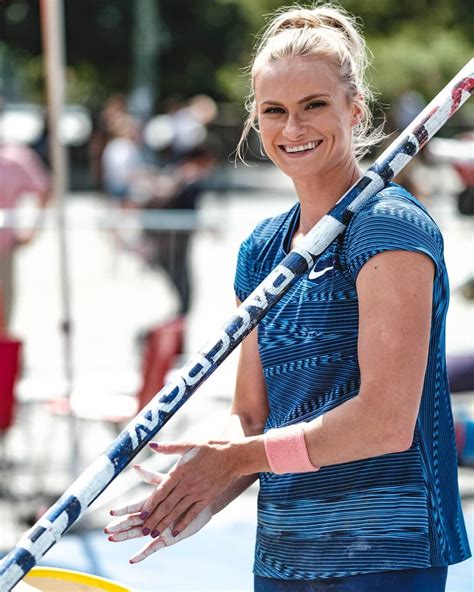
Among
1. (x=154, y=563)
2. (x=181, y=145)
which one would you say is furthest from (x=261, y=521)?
(x=181, y=145)

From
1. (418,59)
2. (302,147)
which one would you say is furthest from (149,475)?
(418,59)

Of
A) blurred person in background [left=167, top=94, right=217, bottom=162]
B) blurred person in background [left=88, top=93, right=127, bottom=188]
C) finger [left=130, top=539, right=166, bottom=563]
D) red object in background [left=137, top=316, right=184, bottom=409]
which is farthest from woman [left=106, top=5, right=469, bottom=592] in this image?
blurred person in background [left=88, top=93, right=127, bottom=188]

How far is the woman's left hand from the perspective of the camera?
1946 millimetres

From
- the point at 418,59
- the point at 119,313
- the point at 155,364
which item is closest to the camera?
the point at 155,364

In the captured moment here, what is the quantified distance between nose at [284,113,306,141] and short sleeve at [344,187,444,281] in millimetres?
177

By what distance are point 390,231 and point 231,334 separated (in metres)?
0.30

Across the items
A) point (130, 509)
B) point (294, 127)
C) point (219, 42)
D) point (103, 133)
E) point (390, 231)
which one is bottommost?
point (130, 509)

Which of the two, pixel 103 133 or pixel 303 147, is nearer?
pixel 303 147

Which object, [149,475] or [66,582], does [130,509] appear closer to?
[149,475]

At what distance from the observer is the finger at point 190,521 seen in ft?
6.46

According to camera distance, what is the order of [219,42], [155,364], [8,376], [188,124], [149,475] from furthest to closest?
[219,42]
[188,124]
[155,364]
[8,376]
[149,475]

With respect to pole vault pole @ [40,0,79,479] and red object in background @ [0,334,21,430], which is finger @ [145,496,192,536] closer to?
red object in background @ [0,334,21,430]

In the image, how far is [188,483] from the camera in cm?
195

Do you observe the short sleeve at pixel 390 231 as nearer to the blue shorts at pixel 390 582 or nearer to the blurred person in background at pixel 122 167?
the blue shorts at pixel 390 582
